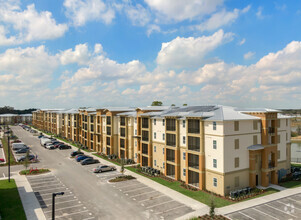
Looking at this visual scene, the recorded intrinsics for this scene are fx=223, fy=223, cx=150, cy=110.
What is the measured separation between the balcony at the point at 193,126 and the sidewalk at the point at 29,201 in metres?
21.2

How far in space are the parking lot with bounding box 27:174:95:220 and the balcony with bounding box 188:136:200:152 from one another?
1629cm

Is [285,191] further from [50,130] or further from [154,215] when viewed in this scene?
[50,130]

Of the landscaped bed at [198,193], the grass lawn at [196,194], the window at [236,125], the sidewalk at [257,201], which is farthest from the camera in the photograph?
the window at [236,125]

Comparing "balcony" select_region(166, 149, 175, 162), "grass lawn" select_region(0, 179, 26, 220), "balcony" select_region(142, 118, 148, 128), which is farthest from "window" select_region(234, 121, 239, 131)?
"grass lawn" select_region(0, 179, 26, 220)

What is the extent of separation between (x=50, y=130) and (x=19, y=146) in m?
43.7

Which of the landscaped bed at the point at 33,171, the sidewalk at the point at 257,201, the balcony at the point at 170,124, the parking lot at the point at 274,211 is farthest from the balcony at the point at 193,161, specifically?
the landscaped bed at the point at 33,171

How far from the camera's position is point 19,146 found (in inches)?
2564

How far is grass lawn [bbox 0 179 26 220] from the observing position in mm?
23250

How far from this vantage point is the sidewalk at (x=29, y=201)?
76.9 feet

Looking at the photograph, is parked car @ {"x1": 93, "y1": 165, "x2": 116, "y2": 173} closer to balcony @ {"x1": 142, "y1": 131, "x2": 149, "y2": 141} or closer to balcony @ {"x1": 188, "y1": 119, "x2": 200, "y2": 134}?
balcony @ {"x1": 142, "y1": 131, "x2": 149, "y2": 141}

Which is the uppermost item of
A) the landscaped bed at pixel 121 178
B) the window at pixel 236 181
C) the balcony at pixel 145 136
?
the balcony at pixel 145 136

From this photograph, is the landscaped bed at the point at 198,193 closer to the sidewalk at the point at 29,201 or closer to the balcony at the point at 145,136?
the balcony at the point at 145,136

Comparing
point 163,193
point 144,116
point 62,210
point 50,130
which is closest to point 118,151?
point 144,116

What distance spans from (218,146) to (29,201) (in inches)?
965
